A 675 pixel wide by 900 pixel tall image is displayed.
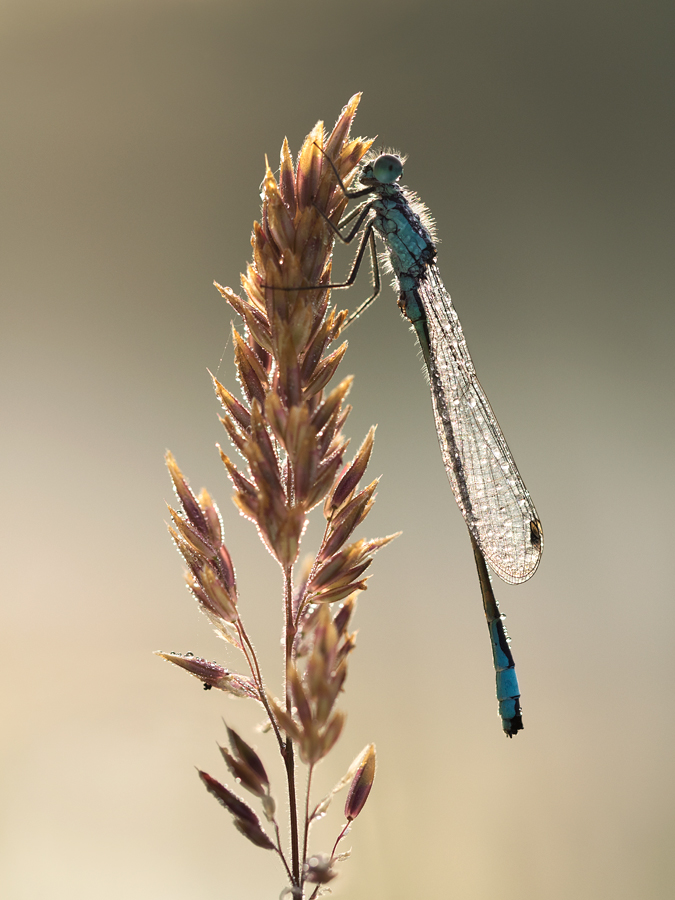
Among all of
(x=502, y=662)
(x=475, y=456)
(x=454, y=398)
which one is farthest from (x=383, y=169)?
(x=502, y=662)

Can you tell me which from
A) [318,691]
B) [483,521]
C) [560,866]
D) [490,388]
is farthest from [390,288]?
[490,388]

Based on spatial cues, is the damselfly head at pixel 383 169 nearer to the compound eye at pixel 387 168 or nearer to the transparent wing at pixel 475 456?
the compound eye at pixel 387 168

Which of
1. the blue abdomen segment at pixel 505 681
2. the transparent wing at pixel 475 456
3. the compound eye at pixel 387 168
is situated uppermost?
the compound eye at pixel 387 168

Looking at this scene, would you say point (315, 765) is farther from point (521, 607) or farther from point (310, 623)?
point (521, 607)

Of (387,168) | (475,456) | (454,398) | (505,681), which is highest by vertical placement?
(387,168)

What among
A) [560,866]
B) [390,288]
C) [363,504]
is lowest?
[560,866]

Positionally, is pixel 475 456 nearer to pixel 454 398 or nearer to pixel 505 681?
pixel 454 398

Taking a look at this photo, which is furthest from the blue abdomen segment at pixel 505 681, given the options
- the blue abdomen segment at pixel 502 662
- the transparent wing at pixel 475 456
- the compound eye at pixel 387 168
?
the compound eye at pixel 387 168
